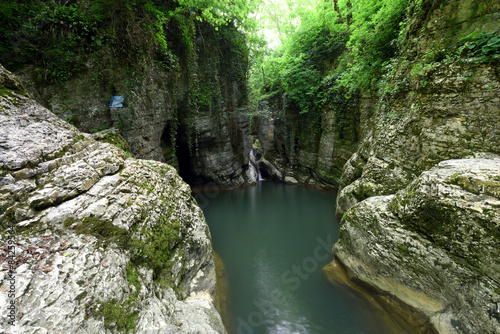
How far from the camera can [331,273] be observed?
4.93 metres

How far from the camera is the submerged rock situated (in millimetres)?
2510

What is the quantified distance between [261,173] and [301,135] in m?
5.25

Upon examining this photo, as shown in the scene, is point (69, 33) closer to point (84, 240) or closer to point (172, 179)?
point (172, 179)

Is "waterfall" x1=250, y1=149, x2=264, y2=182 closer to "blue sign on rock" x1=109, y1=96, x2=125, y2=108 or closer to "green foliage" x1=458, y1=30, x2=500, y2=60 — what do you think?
"blue sign on rock" x1=109, y1=96, x2=125, y2=108

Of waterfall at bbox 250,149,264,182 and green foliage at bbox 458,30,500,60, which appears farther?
waterfall at bbox 250,149,264,182

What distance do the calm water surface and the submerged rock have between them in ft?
3.11

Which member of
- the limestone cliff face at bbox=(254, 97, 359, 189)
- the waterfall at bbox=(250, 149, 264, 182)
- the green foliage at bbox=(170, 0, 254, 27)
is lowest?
the waterfall at bbox=(250, 149, 264, 182)

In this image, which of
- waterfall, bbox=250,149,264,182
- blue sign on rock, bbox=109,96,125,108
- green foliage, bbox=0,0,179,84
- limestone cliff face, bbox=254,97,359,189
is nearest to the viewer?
green foliage, bbox=0,0,179,84

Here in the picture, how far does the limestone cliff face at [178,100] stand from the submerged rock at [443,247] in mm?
7491

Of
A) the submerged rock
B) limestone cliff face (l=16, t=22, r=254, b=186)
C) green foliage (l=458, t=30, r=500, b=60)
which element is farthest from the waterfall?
green foliage (l=458, t=30, r=500, b=60)

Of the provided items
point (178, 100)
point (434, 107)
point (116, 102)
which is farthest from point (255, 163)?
point (434, 107)

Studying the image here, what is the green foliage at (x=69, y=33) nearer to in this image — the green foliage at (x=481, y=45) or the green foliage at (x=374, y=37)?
the green foliage at (x=374, y=37)

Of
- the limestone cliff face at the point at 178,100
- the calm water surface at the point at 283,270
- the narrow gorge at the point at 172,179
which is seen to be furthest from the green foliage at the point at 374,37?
the limestone cliff face at the point at 178,100

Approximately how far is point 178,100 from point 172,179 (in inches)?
231
